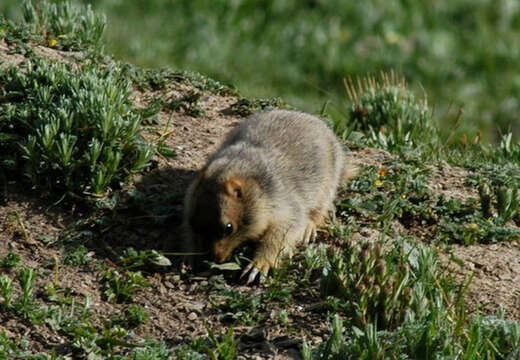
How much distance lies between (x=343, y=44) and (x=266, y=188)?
6.82 metres

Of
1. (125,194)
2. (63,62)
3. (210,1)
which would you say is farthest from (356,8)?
(125,194)

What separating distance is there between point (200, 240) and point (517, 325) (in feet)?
6.42

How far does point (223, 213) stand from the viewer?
513 cm

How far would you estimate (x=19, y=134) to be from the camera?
588 cm

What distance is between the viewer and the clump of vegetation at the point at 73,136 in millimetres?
5559

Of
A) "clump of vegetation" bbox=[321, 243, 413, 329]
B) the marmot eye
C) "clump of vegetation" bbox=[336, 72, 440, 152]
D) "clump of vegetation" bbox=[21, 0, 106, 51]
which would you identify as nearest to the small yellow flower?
"clump of vegetation" bbox=[321, 243, 413, 329]

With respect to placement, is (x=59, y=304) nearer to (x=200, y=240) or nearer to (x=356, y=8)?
(x=200, y=240)

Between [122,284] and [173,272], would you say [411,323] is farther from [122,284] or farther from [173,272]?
[122,284]

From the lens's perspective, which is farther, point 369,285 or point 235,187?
point 235,187

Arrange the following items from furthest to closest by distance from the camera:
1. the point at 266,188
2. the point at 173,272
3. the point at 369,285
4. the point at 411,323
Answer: the point at 266,188 < the point at 173,272 < the point at 369,285 < the point at 411,323

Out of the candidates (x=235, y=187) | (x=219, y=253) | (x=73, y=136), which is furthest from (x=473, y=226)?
(x=73, y=136)

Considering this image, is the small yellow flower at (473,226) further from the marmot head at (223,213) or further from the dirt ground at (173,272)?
the marmot head at (223,213)

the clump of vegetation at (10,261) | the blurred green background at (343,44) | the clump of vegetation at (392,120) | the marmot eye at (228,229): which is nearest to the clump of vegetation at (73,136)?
the clump of vegetation at (10,261)

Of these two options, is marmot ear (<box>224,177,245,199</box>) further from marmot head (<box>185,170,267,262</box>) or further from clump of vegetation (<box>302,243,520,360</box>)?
clump of vegetation (<box>302,243,520,360</box>)
